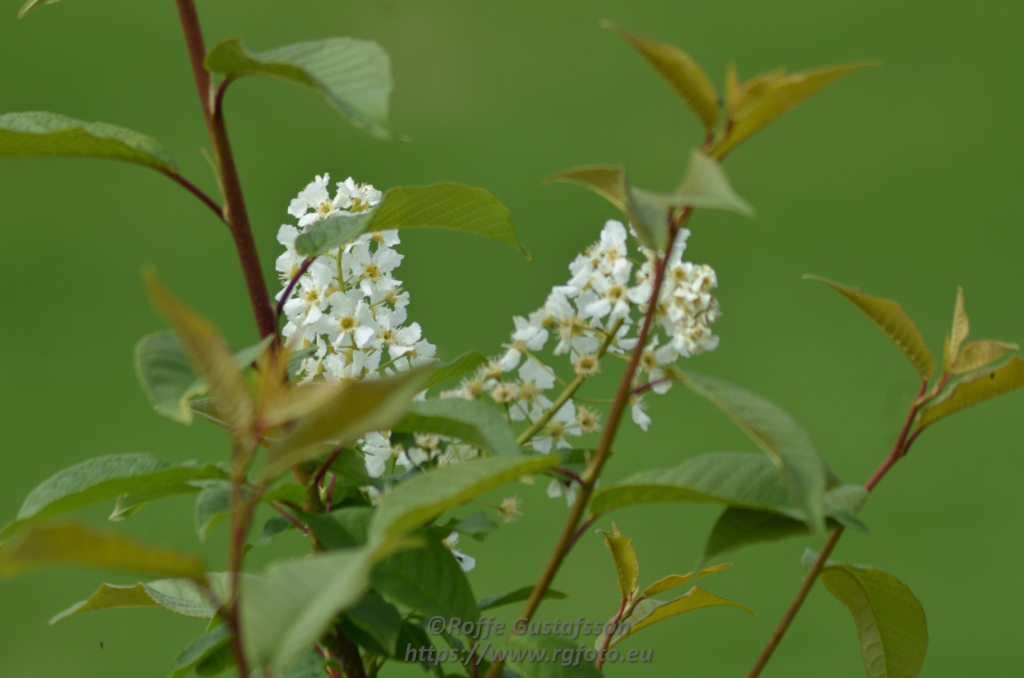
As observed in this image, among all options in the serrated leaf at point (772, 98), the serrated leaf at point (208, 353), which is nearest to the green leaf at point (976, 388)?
the serrated leaf at point (772, 98)

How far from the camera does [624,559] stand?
39cm

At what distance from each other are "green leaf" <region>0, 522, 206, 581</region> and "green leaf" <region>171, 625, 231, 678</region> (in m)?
0.07

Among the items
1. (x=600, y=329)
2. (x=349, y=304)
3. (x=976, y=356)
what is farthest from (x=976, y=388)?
(x=349, y=304)

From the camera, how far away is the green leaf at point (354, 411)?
21cm

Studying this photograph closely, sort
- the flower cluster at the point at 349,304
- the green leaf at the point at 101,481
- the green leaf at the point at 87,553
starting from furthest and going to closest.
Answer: the flower cluster at the point at 349,304 < the green leaf at the point at 101,481 < the green leaf at the point at 87,553

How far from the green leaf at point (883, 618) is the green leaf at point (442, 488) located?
15cm

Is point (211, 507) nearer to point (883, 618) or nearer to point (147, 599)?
point (147, 599)

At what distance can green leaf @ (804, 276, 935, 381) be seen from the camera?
0.32 m

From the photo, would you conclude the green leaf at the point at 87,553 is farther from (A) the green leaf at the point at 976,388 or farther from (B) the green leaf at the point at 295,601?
(A) the green leaf at the point at 976,388

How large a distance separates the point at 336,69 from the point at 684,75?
0.33ft

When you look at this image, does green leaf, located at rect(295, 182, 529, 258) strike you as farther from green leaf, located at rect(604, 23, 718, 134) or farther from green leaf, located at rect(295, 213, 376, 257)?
green leaf, located at rect(604, 23, 718, 134)

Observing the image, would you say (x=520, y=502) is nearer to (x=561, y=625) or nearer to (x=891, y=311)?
(x=561, y=625)

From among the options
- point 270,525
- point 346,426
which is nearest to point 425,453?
point 270,525

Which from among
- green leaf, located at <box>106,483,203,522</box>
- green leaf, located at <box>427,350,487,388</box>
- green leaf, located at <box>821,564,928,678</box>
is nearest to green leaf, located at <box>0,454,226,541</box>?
green leaf, located at <box>106,483,203,522</box>
